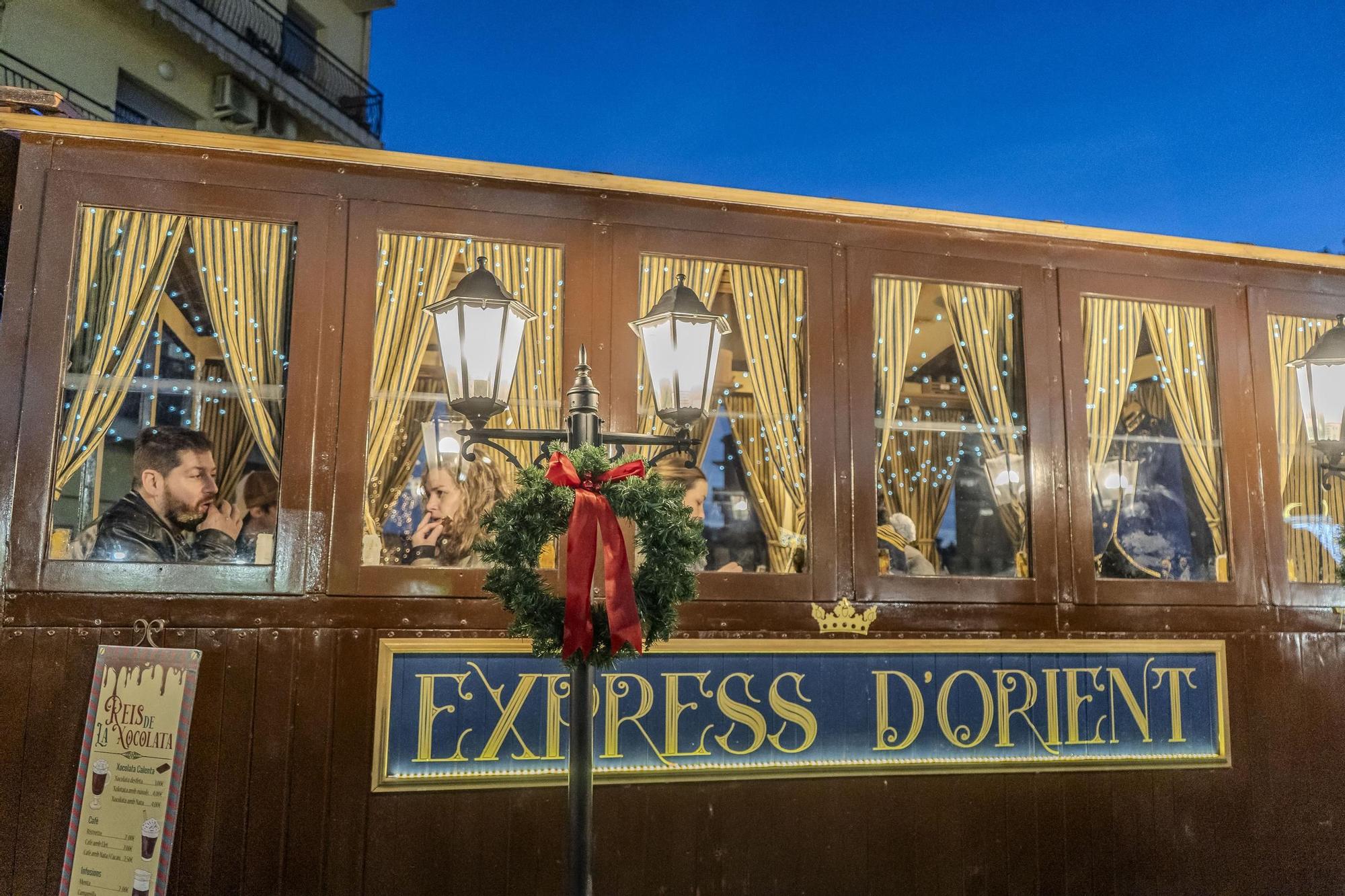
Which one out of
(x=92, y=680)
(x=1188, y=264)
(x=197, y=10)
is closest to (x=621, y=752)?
(x=92, y=680)

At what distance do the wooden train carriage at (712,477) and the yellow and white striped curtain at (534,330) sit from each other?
0.06 feet

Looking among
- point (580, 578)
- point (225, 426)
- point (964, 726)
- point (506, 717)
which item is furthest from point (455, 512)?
point (964, 726)

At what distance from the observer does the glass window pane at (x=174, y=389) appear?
476 cm

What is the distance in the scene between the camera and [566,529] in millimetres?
3664

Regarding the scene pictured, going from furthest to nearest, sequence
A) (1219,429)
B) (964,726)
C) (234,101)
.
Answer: (234,101) < (1219,429) < (964,726)

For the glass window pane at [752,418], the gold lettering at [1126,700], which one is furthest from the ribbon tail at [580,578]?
the gold lettering at [1126,700]

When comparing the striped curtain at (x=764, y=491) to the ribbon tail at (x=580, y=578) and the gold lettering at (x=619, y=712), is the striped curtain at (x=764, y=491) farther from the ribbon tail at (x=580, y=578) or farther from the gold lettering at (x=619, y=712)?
the ribbon tail at (x=580, y=578)

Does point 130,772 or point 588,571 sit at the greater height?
point 588,571

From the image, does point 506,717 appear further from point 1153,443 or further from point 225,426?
point 1153,443

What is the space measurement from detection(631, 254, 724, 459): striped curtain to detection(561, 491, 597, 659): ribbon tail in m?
1.81

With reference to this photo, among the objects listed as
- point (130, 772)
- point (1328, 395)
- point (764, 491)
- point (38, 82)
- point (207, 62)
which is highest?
point (207, 62)

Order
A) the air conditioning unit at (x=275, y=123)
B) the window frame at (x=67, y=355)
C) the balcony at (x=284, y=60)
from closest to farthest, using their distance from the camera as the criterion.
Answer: the window frame at (x=67, y=355)
the balcony at (x=284, y=60)
the air conditioning unit at (x=275, y=123)

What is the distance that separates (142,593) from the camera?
4.66 m

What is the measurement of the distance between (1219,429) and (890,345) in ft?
6.83
